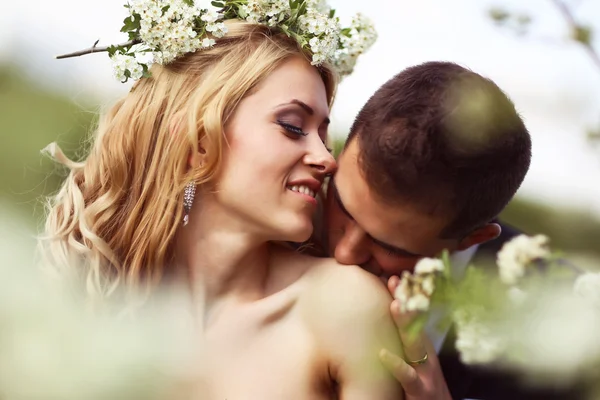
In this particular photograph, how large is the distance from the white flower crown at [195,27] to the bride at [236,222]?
0.11 ft

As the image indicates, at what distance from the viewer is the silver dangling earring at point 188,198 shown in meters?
2.84

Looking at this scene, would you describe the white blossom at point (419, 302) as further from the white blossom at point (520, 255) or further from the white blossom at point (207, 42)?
the white blossom at point (207, 42)

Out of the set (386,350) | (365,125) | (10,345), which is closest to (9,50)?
(10,345)

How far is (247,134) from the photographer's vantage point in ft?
9.03

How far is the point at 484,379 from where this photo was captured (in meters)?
3.31

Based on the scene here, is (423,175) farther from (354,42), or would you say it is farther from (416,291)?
(354,42)

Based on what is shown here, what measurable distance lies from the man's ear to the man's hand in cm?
27

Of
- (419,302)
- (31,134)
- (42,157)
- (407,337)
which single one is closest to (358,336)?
(407,337)

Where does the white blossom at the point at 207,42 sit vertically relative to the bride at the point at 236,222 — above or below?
above

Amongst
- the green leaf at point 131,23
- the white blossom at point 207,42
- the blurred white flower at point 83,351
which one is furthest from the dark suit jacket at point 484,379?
the green leaf at point 131,23

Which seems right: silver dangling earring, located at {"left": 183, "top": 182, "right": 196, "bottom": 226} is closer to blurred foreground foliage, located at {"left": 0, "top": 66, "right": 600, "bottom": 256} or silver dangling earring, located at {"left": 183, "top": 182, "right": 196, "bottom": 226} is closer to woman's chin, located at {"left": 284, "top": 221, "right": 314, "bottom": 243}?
woman's chin, located at {"left": 284, "top": 221, "right": 314, "bottom": 243}

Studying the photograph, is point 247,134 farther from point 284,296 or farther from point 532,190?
point 532,190

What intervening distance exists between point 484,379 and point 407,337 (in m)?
0.87

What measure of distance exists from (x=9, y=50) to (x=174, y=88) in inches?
52.2
